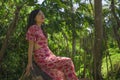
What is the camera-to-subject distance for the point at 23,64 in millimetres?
10180

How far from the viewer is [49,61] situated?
547cm

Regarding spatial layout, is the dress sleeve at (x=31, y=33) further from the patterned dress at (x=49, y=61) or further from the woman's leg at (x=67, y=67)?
the woman's leg at (x=67, y=67)

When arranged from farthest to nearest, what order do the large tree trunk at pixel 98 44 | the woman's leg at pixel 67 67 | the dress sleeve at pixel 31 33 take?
the large tree trunk at pixel 98 44 < the dress sleeve at pixel 31 33 < the woman's leg at pixel 67 67

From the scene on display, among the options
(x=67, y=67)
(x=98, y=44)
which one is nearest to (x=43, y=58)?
(x=67, y=67)

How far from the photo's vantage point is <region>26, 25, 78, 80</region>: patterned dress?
5418 mm

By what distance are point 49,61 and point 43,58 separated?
0.38ft

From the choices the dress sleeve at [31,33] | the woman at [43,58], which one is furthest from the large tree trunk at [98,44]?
the dress sleeve at [31,33]

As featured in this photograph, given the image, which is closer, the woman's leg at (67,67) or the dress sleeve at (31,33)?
the woman's leg at (67,67)

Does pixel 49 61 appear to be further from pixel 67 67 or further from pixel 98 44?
pixel 98 44

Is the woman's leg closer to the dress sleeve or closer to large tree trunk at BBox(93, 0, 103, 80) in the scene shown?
the dress sleeve

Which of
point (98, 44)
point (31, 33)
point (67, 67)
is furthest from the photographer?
point (98, 44)

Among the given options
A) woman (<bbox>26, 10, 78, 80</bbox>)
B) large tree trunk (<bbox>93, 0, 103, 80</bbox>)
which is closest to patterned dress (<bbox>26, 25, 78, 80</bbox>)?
woman (<bbox>26, 10, 78, 80</bbox>)

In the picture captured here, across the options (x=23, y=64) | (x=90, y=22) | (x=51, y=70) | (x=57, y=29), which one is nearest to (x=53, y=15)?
(x=57, y=29)

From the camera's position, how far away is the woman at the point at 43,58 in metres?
5.41
